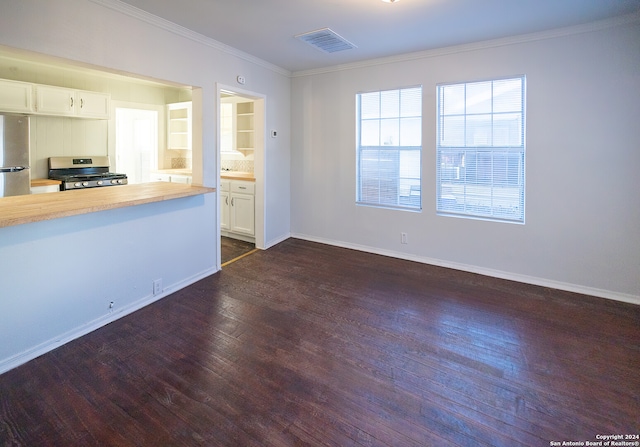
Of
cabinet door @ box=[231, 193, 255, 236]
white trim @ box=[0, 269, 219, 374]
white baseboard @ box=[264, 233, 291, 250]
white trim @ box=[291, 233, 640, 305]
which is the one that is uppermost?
cabinet door @ box=[231, 193, 255, 236]

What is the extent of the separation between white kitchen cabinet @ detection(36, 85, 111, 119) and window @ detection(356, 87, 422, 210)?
151 inches

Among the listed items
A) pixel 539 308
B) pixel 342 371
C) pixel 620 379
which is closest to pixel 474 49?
pixel 539 308

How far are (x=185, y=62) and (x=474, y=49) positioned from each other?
309cm

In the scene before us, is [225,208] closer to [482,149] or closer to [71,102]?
[71,102]

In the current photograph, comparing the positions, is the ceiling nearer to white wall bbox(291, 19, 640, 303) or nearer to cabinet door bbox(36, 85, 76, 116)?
white wall bbox(291, 19, 640, 303)

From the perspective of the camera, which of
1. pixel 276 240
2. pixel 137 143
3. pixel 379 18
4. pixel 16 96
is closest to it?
pixel 379 18

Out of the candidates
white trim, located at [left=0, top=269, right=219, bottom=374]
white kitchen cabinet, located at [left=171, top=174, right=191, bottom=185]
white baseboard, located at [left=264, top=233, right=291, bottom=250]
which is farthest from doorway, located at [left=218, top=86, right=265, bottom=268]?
white trim, located at [left=0, top=269, right=219, bottom=374]

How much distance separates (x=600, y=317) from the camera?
9.49ft

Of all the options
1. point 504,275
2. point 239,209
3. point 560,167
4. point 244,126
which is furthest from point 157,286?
point 560,167

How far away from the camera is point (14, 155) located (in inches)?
158

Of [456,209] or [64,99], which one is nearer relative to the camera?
[456,209]

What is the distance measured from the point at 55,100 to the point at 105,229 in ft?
10.2

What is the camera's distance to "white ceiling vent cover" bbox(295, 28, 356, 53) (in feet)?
11.1

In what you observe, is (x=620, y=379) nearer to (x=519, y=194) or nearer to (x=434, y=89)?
(x=519, y=194)
